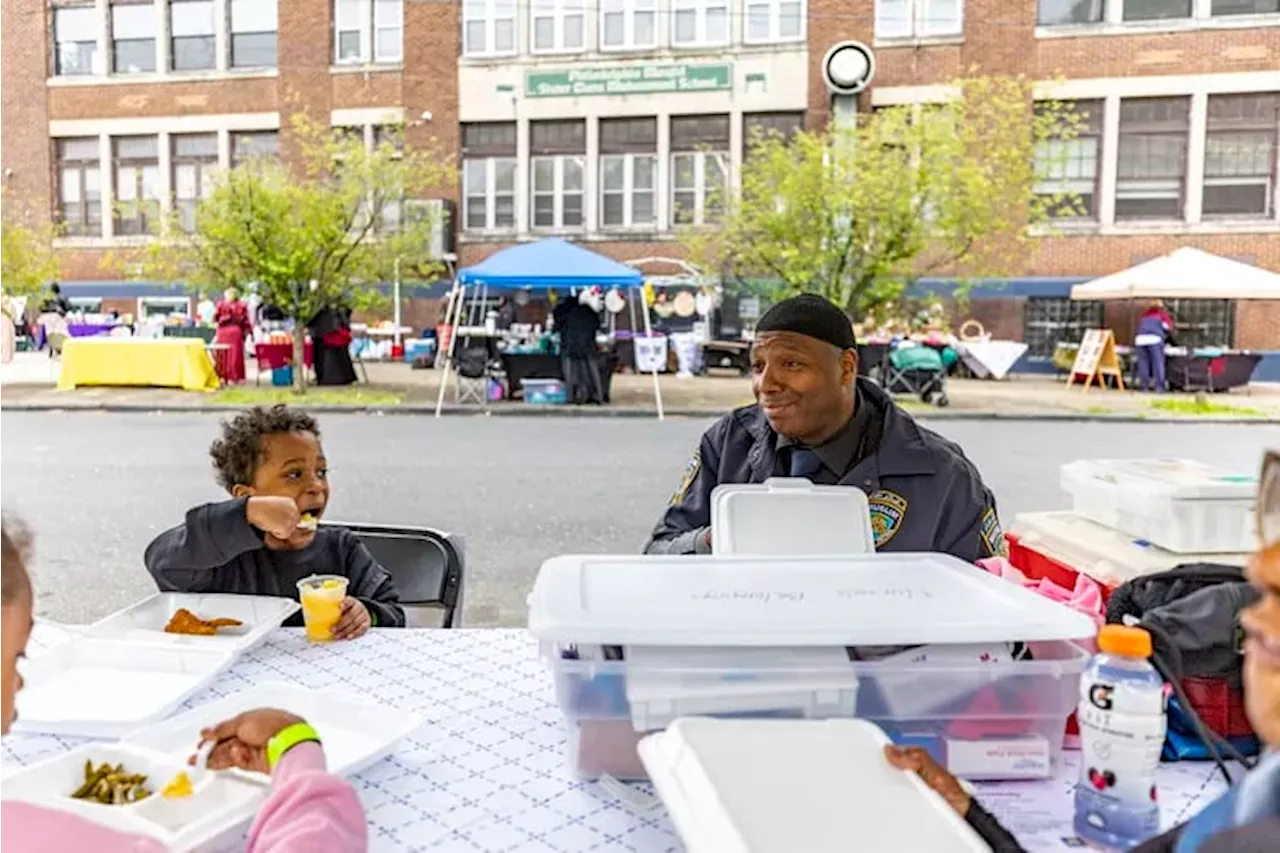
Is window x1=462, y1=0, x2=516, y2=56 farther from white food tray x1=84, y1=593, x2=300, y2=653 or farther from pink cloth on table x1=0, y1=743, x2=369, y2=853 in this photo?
pink cloth on table x1=0, y1=743, x2=369, y2=853

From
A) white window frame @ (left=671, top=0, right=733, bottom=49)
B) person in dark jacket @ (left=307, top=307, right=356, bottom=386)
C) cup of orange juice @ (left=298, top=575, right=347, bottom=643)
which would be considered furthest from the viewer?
white window frame @ (left=671, top=0, right=733, bottom=49)

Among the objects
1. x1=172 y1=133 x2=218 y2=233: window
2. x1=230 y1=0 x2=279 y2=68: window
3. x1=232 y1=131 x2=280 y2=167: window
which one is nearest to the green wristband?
x1=230 y1=0 x2=279 y2=68: window

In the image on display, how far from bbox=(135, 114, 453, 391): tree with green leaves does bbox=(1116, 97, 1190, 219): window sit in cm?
1207

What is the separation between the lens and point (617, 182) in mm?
21484

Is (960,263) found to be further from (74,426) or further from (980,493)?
(980,493)

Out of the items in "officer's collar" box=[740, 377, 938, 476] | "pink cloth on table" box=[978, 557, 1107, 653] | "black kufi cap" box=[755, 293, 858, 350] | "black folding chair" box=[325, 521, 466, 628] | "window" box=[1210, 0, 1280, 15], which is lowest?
"black folding chair" box=[325, 521, 466, 628]

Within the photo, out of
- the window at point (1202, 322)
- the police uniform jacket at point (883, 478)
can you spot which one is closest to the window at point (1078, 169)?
the window at point (1202, 322)

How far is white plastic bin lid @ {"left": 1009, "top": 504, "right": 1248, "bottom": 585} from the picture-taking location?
2264mm

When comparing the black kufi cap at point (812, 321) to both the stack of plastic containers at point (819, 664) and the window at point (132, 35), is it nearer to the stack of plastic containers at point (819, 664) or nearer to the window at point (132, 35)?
the stack of plastic containers at point (819, 664)

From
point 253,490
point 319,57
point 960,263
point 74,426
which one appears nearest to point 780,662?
point 253,490

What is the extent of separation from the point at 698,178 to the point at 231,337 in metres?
9.19

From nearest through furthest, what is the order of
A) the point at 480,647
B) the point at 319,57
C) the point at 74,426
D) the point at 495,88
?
1. the point at 480,647
2. the point at 74,426
3. the point at 319,57
4. the point at 495,88

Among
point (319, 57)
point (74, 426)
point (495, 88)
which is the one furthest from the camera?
point (495, 88)

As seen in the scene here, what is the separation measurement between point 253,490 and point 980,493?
1.72 m
